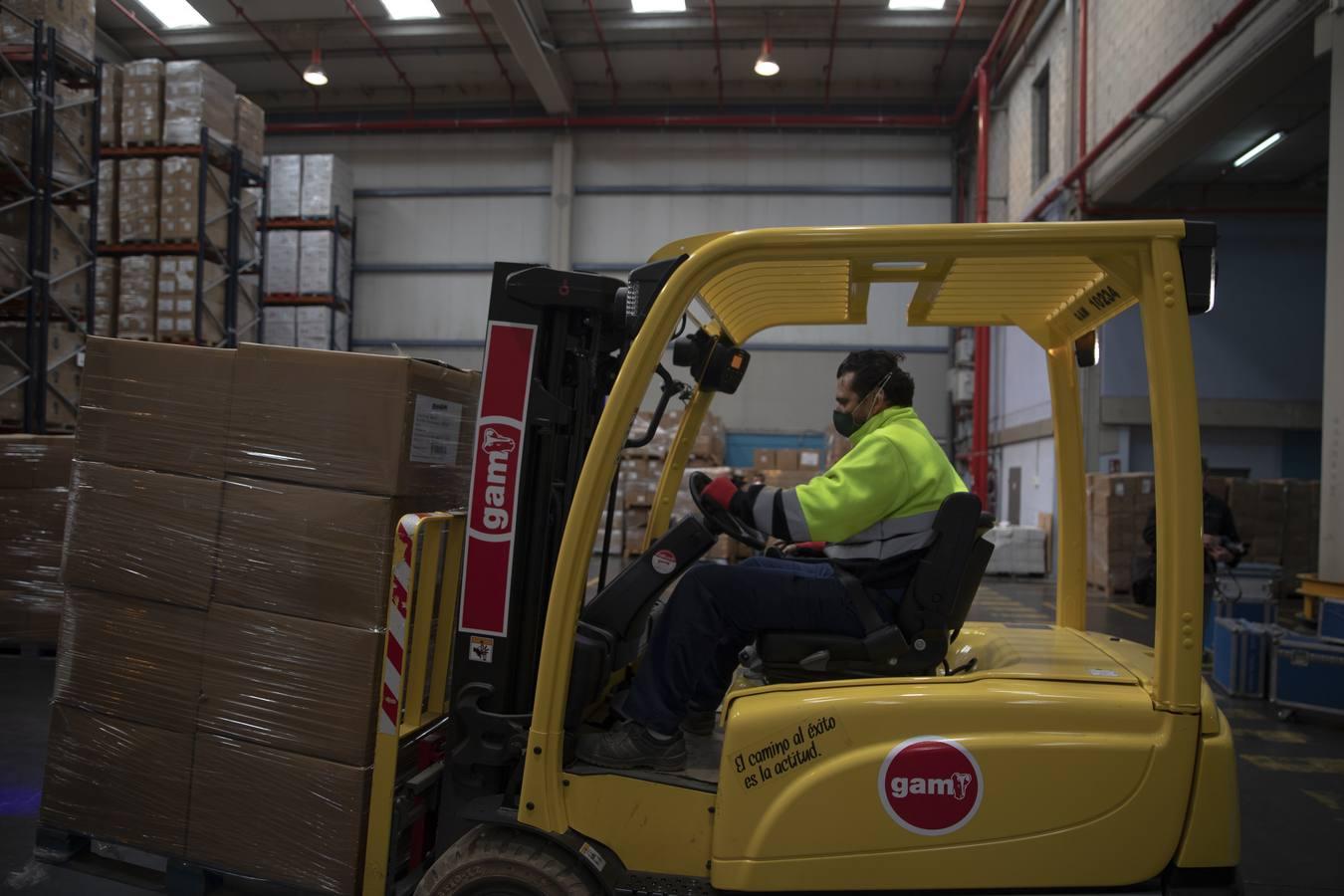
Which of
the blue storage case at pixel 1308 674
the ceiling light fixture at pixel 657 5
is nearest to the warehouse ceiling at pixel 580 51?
the ceiling light fixture at pixel 657 5

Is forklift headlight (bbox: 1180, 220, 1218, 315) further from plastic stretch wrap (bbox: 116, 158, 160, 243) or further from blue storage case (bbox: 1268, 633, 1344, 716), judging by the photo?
plastic stretch wrap (bbox: 116, 158, 160, 243)

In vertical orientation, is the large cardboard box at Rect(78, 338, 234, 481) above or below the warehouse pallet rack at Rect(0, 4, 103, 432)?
below

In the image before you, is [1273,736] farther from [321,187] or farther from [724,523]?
[321,187]

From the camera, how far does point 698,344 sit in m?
2.87

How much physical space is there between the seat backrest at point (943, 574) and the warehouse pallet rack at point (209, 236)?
946 centimetres

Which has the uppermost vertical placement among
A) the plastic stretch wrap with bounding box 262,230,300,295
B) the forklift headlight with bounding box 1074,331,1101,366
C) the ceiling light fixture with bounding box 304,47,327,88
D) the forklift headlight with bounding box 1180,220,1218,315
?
the ceiling light fixture with bounding box 304,47,327,88

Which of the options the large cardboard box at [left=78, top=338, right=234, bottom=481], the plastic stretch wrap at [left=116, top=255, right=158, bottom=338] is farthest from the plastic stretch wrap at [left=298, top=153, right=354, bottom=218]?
the large cardboard box at [left=78, top=338, right=234, bottom=481]

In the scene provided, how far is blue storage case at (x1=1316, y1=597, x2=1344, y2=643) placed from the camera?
6367 mm

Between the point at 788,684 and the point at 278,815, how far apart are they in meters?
1.53

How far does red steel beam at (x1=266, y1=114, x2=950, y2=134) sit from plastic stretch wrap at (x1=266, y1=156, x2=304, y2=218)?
2.05m

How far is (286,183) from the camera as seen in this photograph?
52.1 ft

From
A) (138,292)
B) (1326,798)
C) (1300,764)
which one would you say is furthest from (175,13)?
(1326,798)

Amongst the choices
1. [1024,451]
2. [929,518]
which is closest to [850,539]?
[929,518]

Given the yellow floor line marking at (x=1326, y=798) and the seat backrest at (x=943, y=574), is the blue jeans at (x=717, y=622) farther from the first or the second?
the yellow floor line marking at (x=1326, y=798)
